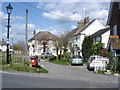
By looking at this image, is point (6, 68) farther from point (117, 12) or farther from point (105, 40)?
point (105, 40)

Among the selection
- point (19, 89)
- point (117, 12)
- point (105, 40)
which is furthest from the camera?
point (105, 40)

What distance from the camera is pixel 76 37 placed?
50.8 metres

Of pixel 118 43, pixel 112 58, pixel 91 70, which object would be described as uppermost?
pixel 118 43

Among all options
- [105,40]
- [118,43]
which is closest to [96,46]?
[105,40]

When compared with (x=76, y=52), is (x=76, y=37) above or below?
above

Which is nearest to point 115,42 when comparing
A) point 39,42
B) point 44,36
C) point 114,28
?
point 114,28

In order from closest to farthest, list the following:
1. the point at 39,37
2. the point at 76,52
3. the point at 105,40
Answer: the point at 105,40
the point at 76,52
the point at 39,37

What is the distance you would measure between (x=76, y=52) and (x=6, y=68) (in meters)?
29.5

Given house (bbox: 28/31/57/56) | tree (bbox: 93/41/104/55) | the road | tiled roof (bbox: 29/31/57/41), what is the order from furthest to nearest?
tiled roof (bbox: 29/31/57/41) < house (bbox: 28/31/57/56) < tree (bbox: 93/41/104/55) < the road

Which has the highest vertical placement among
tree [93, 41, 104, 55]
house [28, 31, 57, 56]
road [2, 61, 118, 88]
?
house [28, 31, 57, 56]

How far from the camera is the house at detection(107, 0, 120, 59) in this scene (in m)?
20.2

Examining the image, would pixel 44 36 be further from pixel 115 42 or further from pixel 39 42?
pixel 115 42

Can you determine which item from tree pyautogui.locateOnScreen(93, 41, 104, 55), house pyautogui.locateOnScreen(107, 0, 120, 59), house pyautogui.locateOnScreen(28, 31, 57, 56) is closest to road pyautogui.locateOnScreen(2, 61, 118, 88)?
house pyautogui.locateOnScreen(107, 0, 120, 59)

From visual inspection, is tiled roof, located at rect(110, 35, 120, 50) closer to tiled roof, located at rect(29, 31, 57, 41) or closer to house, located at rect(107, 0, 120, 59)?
house, located at rect(107, 0, 120, 59)
